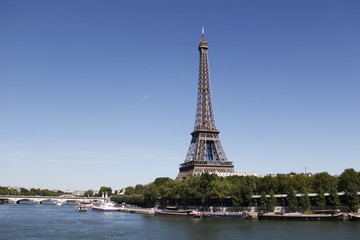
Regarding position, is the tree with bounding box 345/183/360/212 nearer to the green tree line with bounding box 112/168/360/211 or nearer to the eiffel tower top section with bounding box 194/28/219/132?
the green tree line with bounding box 112/168/360/211

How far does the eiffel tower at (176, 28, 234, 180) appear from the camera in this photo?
364 feet

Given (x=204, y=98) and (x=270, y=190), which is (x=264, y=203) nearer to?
(x=270, y=190)

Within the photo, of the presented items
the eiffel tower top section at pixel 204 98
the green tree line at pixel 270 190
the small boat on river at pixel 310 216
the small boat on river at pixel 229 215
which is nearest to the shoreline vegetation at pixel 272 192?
the green tree line at pixel 270 190

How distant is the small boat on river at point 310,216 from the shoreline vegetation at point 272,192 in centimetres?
228

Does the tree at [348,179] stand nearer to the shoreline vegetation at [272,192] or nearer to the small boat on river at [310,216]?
the shoreline vegetation at [272,192]

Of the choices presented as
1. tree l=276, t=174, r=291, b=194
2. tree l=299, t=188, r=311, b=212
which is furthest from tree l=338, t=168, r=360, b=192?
tree l=276, t=174, r=291, b=194

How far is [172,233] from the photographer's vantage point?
5119 cm

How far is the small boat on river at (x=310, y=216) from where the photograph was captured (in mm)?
65062

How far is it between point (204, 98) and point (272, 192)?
162ft

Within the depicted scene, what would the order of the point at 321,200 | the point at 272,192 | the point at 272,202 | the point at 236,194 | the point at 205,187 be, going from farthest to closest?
1. the point at 205,187
2. the point at 236,194
3. the point at 272,192
4. the point at 272,202
5. the point at 321,200

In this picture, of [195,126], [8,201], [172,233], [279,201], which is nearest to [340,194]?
[279,201]

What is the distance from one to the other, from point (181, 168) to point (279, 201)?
46026mm

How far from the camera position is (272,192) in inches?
2977

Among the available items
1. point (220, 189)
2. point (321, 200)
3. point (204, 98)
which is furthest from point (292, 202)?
point (204, 98)
